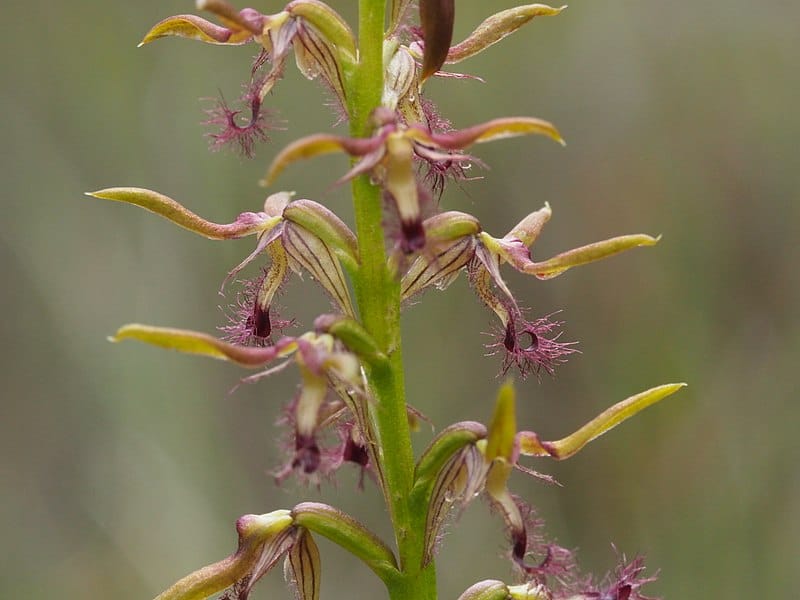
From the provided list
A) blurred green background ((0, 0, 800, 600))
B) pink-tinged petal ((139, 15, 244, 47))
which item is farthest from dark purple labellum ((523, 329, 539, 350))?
blurred green background ((0, 0, 800, 600))

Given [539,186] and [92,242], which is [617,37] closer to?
[539,186]

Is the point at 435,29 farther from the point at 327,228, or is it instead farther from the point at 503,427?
the point at 503,427

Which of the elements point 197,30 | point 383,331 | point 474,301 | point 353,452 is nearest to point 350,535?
point 353,452

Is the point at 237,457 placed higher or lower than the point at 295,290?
lower

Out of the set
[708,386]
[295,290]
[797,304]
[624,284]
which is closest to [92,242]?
[295,290]

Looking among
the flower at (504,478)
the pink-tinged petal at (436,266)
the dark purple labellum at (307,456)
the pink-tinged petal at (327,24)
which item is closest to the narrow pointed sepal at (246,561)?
the flower at (504,478)

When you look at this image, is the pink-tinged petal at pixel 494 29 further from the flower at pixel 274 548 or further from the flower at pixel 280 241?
the flower at pixel 274 548
